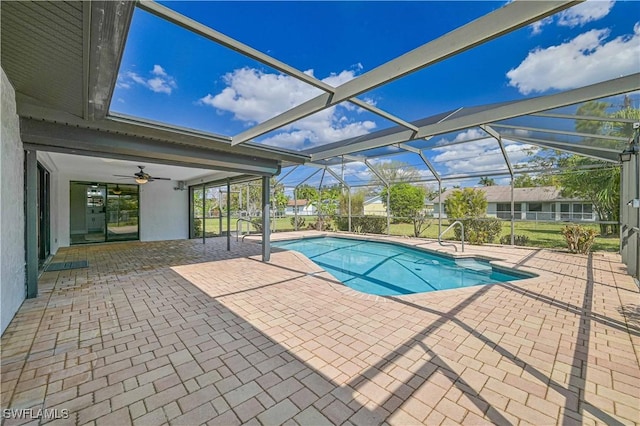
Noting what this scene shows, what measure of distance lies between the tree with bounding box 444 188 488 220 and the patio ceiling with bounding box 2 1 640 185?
318 cm

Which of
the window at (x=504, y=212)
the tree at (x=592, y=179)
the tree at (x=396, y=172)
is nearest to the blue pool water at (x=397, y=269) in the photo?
the tree at (x=396, y=172)

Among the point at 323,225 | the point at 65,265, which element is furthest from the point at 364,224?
the point at 65,265

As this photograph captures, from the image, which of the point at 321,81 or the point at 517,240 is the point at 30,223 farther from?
the point at 517,240

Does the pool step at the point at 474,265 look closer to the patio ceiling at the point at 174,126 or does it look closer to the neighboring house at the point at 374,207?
the patio ceiling at the point at 174,126

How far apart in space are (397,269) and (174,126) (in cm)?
620

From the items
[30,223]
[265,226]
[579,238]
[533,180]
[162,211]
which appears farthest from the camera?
[162,211]

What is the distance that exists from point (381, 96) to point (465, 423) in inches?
183

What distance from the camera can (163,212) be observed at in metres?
11.1

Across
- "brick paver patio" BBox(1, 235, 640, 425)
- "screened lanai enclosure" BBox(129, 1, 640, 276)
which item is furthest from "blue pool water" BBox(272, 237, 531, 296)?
"screened lanai enclosure" BBox(129, 1, 640, 276)

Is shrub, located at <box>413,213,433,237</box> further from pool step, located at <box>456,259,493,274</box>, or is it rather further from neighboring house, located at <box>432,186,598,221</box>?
pool step, located at <box>456,259,493,274</box>

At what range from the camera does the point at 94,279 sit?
5.04 m

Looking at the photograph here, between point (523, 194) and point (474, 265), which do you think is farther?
point (523, 194)

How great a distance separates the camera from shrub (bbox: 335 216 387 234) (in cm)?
1289

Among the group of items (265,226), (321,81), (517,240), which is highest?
(321,81)
